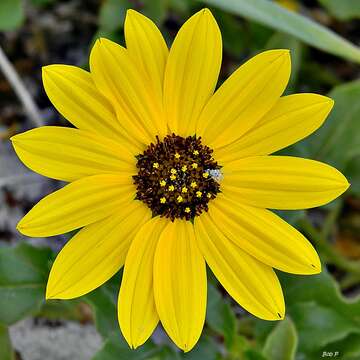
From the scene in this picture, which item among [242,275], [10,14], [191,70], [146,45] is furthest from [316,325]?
[10,14]

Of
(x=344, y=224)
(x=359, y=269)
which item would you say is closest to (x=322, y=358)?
(x=359, y=269)

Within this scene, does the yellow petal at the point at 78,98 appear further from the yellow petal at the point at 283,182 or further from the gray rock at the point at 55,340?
the gray rock at the point at 55,340

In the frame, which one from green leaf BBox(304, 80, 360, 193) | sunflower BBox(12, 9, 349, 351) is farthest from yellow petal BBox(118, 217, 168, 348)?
green leaf BBox(304, 80, 360, 193)

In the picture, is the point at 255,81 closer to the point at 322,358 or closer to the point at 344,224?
the point at 322,358

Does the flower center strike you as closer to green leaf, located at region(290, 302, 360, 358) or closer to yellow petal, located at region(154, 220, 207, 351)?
yellow petal, located at region(154, 220, 207, 351)

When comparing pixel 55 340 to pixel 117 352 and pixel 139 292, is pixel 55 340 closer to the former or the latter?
pixel 117 352

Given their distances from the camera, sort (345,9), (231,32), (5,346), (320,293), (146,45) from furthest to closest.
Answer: (231,32) < (345,9) < (320,293) < (5,346) < (146,45)

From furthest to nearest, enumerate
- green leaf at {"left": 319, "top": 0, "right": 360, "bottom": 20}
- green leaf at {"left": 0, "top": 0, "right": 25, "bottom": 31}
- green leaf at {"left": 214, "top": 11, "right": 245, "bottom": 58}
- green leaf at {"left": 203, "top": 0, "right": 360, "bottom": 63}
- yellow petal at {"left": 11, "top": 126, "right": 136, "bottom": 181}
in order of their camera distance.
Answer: green leaf at {"left": 214, "top": 11, "right": 245, "bottom": 58} < green leaf at {"left": 319, "top": 0, "right": 360, "bottom": 20} < green leaf at {"left": 0, "top": 0, "right": 25, "bottom": 31} < green leaf at {"left": 203, "top": 0, "right": 360, "bottom": 63} < yellow petal at {"left": 11, "top": 126, "right": 136, "bottom": 181}
